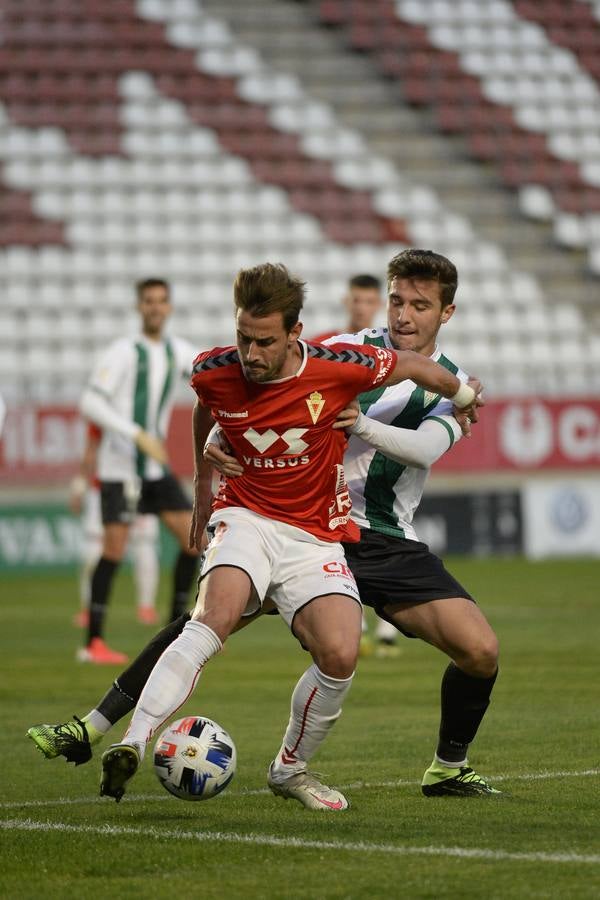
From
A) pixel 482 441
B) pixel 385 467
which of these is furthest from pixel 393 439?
pixel 482 441

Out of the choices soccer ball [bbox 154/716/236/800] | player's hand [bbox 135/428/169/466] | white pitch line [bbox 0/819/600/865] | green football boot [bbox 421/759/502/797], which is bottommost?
green football boot [bbox 421/759/502/797]

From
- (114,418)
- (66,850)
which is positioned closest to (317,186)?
(114,418)

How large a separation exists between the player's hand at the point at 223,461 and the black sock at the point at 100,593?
213 inches

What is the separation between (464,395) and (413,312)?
0.54 m

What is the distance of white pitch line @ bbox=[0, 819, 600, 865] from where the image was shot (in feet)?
13.7

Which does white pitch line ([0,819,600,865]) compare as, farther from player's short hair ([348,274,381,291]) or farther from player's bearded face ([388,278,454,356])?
player's short hair ([348,274,381,291])

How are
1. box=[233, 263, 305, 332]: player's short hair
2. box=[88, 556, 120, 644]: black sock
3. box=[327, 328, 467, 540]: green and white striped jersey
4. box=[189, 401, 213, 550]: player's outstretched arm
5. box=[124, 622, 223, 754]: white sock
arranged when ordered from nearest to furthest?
box=[124, 622, 223, 754]: white sock → box=[233, 263, 305, 332]: player's short hair → box=[189, 401, 213, 550]: player's outstretched arm → box=[327, 328, 467, 540]: green and white striped jersey → box=[88, 556, 120, 644]: black sock

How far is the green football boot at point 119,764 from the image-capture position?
457 centimetres

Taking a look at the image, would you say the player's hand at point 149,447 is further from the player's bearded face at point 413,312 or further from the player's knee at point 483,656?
the player's knee at point 483,656

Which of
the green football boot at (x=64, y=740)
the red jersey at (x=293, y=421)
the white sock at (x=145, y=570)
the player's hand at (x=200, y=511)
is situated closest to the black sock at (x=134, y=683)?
the green football boot at (x=64, y=740)

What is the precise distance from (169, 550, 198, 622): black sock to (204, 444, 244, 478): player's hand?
17.7 ft

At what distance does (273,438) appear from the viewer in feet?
16.6

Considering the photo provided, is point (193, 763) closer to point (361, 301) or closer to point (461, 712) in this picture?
point (461, 712)

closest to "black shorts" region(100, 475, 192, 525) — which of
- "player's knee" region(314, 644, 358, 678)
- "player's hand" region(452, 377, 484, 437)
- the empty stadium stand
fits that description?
"player's hand" region(452, 377, 484, 437)
